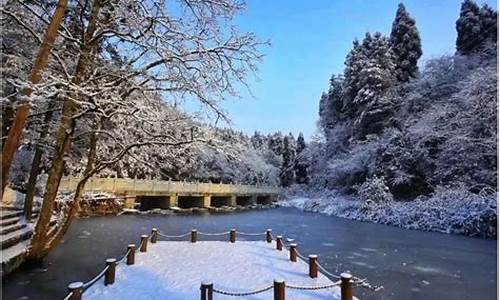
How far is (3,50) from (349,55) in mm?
31945

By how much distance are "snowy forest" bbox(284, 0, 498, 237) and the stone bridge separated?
662cm

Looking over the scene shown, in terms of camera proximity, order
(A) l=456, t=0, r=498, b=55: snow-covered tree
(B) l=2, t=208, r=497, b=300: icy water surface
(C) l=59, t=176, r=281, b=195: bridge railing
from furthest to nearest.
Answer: (A) l=456, t=0, r=498, b=55: snow-covered tree → (C) l=59, t=176, r=281, b=195: bridge railing → (B) l=2, t=208, r=497, b=300: icy water surface

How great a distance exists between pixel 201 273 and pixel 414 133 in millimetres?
18314

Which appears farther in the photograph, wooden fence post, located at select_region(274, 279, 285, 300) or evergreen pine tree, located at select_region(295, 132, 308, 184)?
evergreen pine tree, located at select_region(295, 132, 308, 184)

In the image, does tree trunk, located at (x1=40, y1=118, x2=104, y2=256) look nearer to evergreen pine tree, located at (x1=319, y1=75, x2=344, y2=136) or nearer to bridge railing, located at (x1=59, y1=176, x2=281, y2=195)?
bridge railing, located at (x1=59, y1=176, x2=281, y2=195)

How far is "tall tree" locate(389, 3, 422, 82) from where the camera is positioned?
99.6ft

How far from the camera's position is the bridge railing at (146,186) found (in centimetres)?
2078

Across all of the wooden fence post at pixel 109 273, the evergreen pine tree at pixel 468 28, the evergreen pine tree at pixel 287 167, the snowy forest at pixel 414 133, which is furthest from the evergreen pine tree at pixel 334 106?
the wooden fence post at pixel 109 273

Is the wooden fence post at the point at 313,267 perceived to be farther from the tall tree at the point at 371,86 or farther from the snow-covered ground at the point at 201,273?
the tall tree at the point at 371,86

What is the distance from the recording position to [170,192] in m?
28.3

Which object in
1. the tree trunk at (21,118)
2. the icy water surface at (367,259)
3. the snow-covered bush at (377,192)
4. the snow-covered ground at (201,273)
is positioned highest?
the tree trunk at (21,118)

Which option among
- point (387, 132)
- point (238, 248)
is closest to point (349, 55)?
point (387, 132)

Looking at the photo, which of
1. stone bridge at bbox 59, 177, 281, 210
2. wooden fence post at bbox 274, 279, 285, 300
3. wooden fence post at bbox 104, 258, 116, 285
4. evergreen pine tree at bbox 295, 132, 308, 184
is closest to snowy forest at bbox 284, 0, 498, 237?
stone bridge at bbox 59, 177, 281, 210

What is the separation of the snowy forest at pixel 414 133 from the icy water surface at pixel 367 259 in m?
3.36
